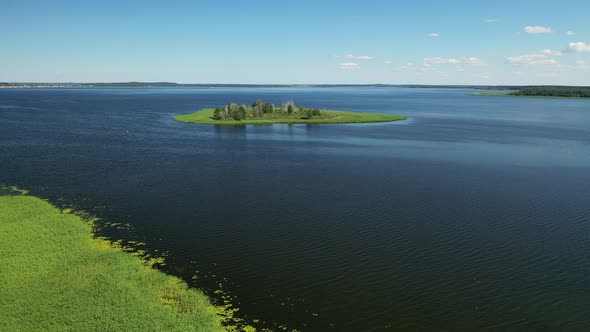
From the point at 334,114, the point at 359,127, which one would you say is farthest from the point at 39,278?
the point at 334,114

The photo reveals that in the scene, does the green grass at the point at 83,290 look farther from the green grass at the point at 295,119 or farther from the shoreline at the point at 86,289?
the green grass at the point at 295,119

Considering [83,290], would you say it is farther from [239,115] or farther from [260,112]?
[260,112]

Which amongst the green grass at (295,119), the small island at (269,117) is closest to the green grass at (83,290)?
the green grass at (295,119)

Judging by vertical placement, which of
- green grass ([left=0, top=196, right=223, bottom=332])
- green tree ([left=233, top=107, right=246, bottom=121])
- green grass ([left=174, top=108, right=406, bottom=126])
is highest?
green tree ([left=233, top=107, right=246, bottom=121])

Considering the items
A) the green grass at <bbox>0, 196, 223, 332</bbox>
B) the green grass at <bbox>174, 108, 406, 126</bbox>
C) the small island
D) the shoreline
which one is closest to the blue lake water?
the shoreline

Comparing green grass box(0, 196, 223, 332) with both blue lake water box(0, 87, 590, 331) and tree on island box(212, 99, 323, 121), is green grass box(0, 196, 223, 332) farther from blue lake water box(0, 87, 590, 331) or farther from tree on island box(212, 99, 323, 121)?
tree on island box(212, 99, 323, 121)

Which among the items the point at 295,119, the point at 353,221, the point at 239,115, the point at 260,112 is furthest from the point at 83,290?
the point at 260,112

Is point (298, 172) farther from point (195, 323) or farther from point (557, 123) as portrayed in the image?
point (557, 123)
